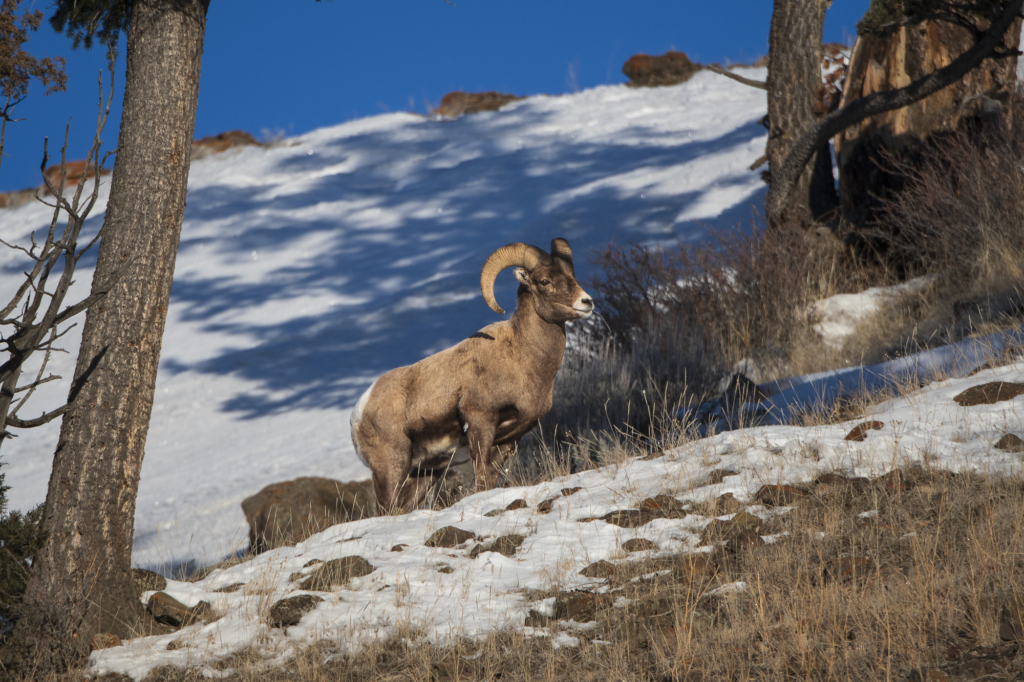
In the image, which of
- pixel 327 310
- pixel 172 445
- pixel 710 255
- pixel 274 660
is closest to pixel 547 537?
pixel 274 660

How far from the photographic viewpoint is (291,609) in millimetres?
4051

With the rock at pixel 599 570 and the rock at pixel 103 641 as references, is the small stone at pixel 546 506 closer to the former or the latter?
the rock at pixel 599 570

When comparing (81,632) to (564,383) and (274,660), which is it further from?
(564,383)

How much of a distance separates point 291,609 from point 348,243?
52.4 feet

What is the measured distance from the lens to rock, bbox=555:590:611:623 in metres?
3.68

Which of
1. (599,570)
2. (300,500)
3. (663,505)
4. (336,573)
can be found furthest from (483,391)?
(300,500)

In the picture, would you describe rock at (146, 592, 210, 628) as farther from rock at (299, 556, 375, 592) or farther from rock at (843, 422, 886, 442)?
rock at (843, 422, 886, 442)

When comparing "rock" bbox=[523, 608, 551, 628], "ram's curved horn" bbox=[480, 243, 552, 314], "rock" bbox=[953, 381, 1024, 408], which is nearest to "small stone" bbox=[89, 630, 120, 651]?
"rock" bbox=[523, 608, 551, 628]

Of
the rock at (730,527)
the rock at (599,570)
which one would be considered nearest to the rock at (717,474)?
the rock at (730,527)

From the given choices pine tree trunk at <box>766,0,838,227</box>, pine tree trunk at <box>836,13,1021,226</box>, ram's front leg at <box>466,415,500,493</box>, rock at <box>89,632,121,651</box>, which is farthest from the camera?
pine tree trunk at <box>766,0,838,227</box>

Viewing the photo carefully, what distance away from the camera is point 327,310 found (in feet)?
54.5

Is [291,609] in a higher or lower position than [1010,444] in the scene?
lower

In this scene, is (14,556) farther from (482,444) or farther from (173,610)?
(482,444)

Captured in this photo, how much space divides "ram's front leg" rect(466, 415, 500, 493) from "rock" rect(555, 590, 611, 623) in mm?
2586
